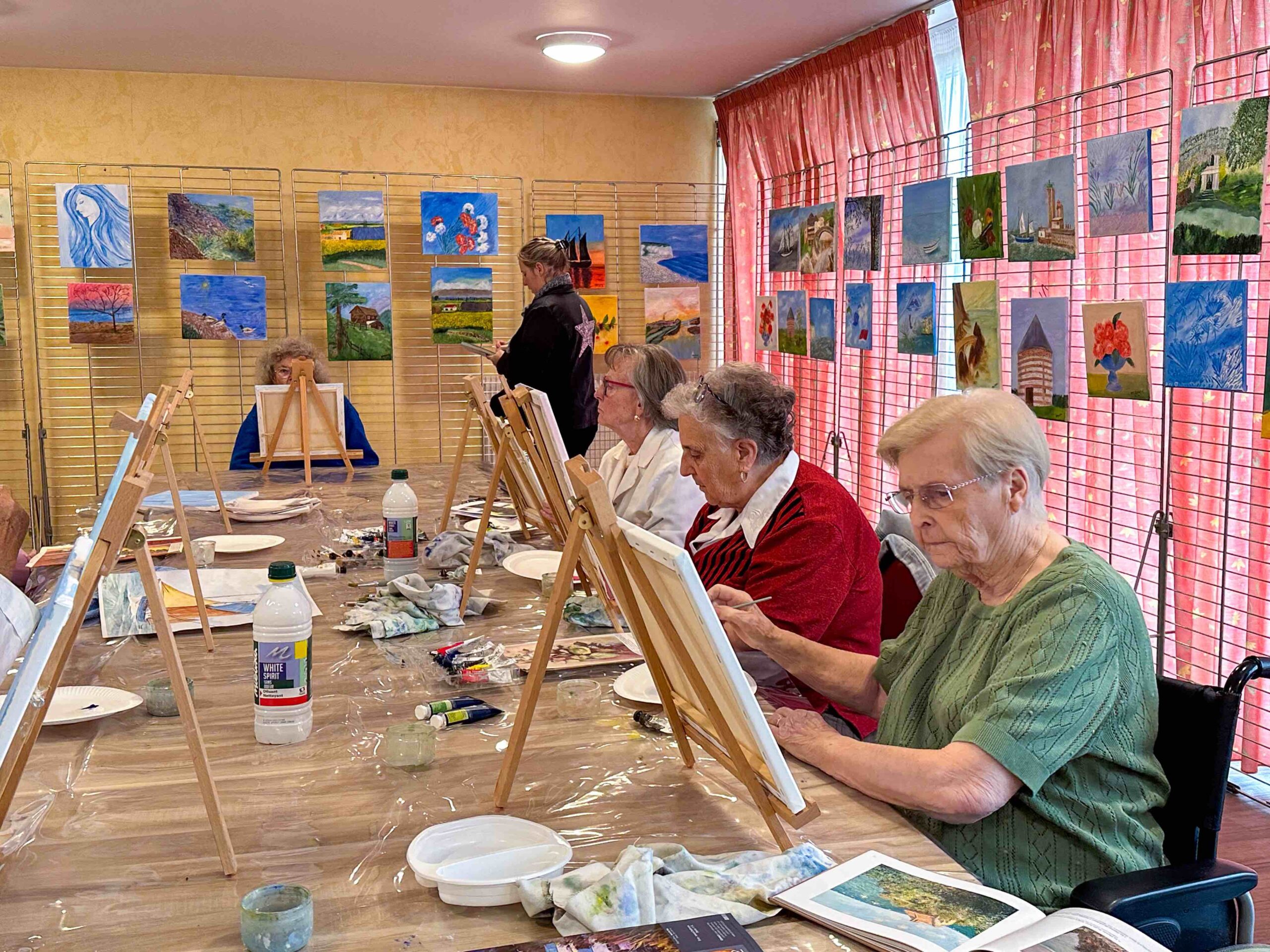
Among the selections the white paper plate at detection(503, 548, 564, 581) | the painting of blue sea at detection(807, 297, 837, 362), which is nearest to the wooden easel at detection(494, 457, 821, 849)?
the white paper plate at detection(503, 548, 564, 581)

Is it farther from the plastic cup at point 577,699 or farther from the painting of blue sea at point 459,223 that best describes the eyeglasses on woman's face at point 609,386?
the painting of blue sea at point 459,223

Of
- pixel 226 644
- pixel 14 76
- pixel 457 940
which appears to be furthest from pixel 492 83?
pixel 457 940

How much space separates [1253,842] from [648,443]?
1965mm

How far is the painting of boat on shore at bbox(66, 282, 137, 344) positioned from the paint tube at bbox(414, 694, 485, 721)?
4850 millimetres

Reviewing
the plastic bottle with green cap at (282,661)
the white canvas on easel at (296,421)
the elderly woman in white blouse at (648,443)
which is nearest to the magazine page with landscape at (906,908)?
the plastic bottle with green cap at (282,661)

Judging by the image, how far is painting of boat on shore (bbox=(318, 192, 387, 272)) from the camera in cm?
621

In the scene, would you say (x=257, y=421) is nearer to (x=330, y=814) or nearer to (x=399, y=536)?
(x=399, y=536)

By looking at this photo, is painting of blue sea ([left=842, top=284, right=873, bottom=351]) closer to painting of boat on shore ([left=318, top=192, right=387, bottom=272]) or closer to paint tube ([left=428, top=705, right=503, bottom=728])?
painting of boat on shore ([left=318, top=192, right=387, bottom=272])

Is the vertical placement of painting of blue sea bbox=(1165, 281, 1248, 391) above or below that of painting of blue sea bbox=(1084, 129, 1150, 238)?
below

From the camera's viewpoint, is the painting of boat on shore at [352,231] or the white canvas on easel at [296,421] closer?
the white canvas on easel at [296,421]

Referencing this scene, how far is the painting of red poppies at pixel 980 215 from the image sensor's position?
3.87 m

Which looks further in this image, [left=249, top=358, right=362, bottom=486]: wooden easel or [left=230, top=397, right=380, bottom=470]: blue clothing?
[left=230, top=397, right=380, bottom=470]: blue clothing

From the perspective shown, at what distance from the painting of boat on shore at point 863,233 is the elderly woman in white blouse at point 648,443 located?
1.88m

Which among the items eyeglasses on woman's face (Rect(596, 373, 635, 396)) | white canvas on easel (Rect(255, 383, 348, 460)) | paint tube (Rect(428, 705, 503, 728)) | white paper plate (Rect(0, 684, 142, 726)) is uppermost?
eyeglasses on woman's face (Rect(596, 373, 635, 396))
